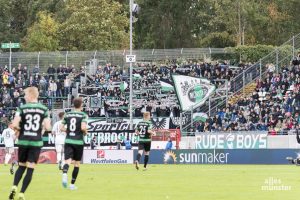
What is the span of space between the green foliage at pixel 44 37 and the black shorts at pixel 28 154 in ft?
231

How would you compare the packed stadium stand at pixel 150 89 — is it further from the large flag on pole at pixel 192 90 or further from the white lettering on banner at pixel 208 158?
the white lettering on banner at pixel 208 158

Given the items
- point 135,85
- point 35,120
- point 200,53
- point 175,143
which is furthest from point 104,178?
point 200,53

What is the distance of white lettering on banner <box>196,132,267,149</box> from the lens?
46.8m

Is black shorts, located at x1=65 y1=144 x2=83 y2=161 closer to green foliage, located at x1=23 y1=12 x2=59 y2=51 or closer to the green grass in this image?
the green grass

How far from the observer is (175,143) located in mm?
50438

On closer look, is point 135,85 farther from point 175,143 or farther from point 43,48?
point 43,48

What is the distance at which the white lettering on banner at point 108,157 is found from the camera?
47.5 metres

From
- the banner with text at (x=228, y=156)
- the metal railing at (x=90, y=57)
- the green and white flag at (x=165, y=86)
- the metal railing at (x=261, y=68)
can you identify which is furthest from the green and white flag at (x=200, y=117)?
the metal railing at (x=90, y=57)

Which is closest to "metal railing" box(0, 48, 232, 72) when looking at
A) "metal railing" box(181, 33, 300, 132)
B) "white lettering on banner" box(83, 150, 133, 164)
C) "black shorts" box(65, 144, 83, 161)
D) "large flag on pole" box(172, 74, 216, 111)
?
"metal railing" box(181, 33, 300, 132)

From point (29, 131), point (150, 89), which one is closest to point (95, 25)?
point (150, 89)

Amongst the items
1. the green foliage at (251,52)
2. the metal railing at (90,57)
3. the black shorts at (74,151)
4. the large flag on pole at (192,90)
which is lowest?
the black shorts at (74,151)

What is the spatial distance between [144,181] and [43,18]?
222ft

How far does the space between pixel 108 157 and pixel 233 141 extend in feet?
23.1

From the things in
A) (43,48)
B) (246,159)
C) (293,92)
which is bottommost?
(246,159)
